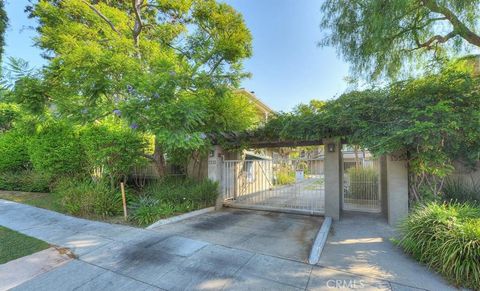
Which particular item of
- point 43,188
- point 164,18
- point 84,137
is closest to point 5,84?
point 84,137

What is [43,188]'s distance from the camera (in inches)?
464

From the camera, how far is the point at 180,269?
434cm

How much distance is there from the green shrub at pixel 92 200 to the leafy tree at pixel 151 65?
2.38 metres

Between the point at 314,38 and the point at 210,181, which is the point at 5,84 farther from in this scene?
the point at 314,38

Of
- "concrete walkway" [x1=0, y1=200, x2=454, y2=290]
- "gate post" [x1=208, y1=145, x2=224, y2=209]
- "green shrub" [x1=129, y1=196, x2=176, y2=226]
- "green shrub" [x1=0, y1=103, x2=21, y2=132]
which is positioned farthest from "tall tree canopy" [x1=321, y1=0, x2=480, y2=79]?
"green shrub" [x1=0, y1=103, x2=21, y2=132]

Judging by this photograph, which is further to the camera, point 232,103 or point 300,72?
point 300,72

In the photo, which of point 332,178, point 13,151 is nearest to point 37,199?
point 13,151

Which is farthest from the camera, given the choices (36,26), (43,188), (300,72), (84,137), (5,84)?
(36,26)

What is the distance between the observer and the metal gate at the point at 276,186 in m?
9.25

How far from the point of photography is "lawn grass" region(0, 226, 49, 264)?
15.9 ft

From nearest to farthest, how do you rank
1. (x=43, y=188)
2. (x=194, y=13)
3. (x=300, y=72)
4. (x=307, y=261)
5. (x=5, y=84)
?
(x=307, y=261)
(x=5, y=84)
(x=194, y=13)
(x=43, y=188)
(x=300, y=72)

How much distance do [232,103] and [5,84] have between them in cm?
804

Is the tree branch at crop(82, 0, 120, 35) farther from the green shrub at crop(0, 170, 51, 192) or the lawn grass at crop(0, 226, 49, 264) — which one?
the lawn grass at crop(0, 226, 49, 264)

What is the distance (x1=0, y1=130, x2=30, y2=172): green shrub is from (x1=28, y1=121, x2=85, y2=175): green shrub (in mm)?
3698
